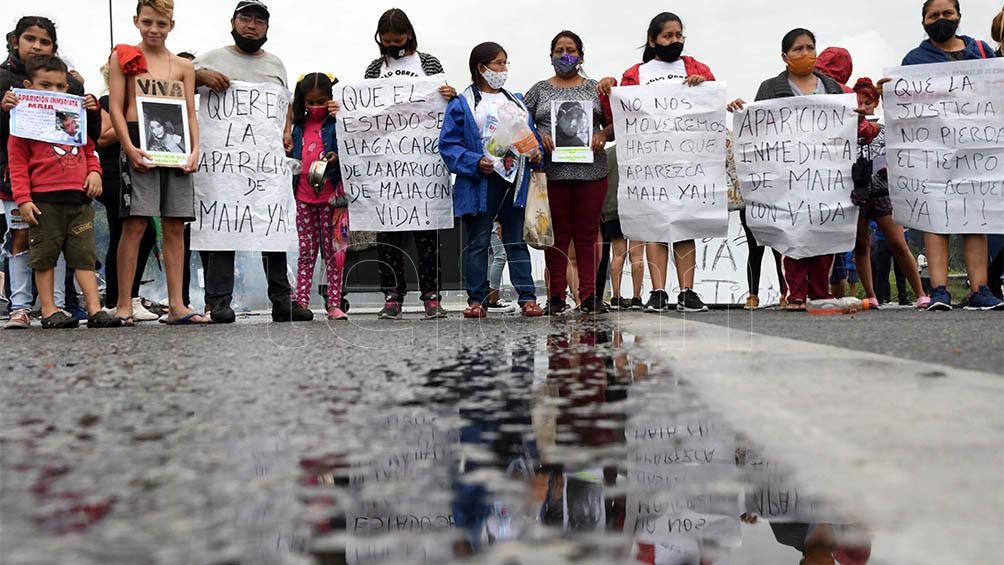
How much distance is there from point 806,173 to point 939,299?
4.07 ft

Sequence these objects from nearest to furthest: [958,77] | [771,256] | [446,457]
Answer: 1. [446,457]
2. [958,77]
3. [771,256]

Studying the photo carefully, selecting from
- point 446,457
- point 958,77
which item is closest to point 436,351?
point 446,457

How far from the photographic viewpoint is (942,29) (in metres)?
7.11

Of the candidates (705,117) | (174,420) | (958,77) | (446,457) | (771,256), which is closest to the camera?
(446,457)

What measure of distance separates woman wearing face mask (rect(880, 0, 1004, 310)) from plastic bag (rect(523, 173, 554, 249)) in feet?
8.07

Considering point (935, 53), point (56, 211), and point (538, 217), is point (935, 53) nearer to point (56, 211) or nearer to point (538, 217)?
point (538, 217)

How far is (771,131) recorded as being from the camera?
7512mm

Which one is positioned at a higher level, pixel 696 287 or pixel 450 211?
pixel 450 211

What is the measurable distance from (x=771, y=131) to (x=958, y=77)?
1253 mm

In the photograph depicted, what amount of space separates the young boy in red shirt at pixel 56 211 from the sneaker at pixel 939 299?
5.03 m

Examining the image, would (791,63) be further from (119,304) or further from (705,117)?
(119,304)

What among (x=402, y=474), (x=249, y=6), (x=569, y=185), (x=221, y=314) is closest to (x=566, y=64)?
(x=569, y=185)

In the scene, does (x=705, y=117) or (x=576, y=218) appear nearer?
(x=576, y=218)

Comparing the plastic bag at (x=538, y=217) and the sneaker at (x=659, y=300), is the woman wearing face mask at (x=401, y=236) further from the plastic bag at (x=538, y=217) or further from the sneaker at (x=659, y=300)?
the sneaker at (x=659, y=300)
